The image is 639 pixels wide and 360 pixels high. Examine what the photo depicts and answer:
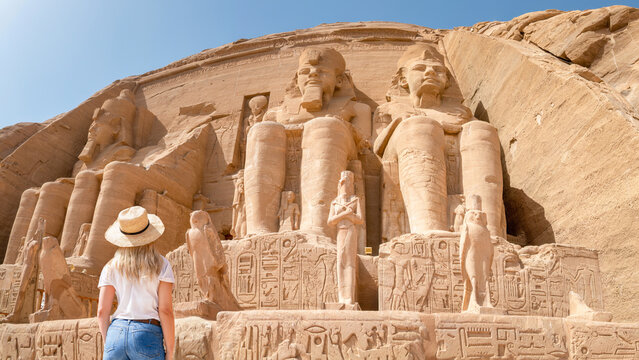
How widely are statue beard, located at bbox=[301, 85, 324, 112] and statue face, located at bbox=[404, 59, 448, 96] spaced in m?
1.05

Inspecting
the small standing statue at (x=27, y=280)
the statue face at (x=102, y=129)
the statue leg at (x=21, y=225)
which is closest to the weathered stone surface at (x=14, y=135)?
the statue face at (x=102, y=129)

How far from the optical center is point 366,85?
28.3ft

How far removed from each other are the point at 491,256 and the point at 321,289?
1.31 metres

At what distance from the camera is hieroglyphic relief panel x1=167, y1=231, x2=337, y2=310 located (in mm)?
4691

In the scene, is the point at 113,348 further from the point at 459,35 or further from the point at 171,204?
the point at 459,35

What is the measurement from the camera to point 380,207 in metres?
6.07

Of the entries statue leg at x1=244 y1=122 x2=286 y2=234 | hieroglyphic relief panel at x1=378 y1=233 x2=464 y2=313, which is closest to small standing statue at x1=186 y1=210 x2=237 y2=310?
statue leg at x1=244 y1=122 x2=286 y2=234

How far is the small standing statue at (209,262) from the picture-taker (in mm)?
4129

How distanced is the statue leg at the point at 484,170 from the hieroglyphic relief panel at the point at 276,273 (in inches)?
62.1

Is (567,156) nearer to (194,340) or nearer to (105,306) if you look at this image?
(194,340)

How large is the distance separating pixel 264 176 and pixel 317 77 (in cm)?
190

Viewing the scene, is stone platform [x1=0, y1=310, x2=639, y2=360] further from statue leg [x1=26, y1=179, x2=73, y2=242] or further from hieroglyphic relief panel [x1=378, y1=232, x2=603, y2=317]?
statue leg [x1=26, y1=179, x2=73, y2=242]

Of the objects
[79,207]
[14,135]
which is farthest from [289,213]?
[14,135]

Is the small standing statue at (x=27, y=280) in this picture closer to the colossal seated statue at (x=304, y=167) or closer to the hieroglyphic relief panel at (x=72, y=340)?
the hieroglyphic relief panel at (x=72, y=340)
